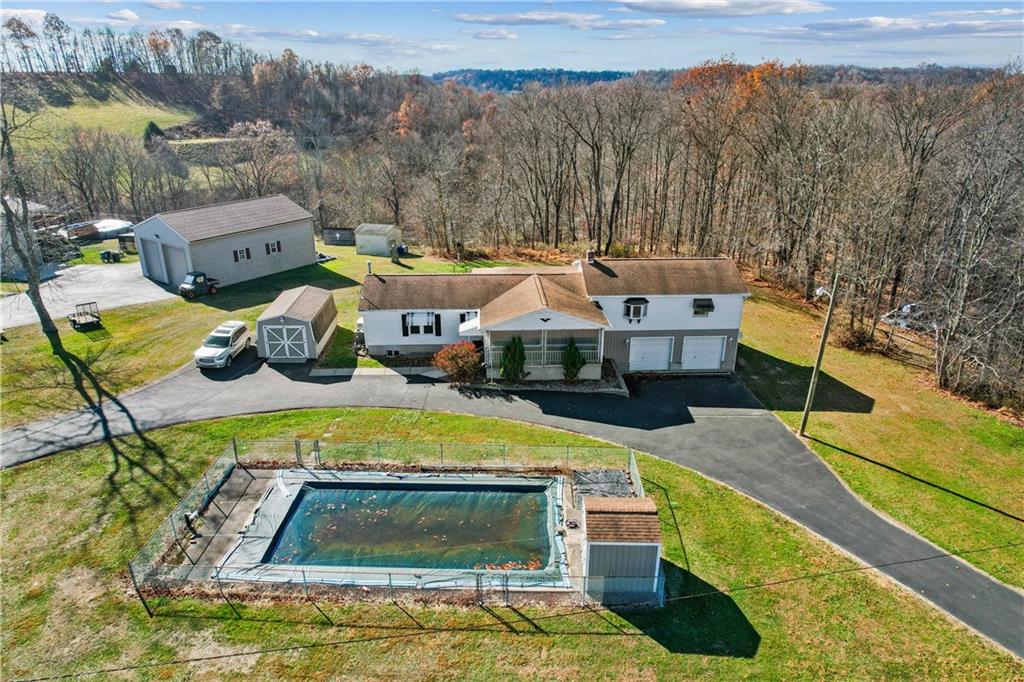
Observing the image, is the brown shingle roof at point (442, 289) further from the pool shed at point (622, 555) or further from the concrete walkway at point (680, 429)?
Answer: the pool shed at point (622, 555)

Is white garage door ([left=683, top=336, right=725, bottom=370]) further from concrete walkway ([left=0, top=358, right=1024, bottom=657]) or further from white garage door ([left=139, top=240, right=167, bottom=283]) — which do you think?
white garage door ([left=139, top=240, right=167, bottom=283])

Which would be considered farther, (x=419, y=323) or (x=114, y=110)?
(x=114, y=110)

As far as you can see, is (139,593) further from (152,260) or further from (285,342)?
(152,260)

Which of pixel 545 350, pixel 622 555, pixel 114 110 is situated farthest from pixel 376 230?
pixel 114 110

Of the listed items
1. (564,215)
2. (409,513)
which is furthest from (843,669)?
(564,215)

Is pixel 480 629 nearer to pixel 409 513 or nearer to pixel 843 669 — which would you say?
pixel 409 513

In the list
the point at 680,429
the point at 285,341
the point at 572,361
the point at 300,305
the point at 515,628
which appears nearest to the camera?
the point at 515,628
